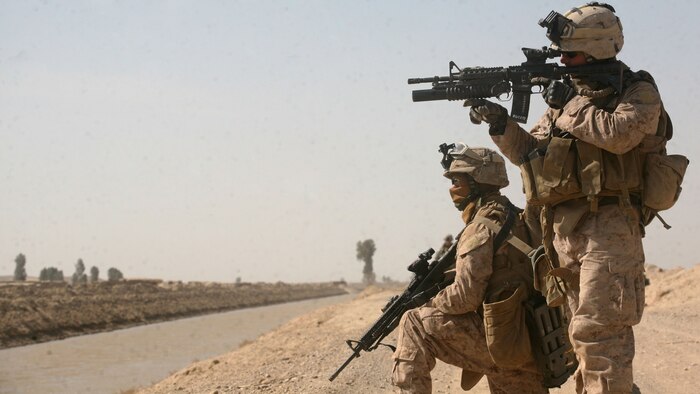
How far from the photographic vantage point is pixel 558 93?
4594mm

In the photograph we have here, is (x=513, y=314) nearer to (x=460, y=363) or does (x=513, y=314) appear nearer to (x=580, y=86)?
(x=460, y=363)

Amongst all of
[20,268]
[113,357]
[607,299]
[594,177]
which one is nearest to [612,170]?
[594,177]

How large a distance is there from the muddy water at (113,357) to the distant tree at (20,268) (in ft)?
206

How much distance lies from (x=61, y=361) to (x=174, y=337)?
22.4 ft

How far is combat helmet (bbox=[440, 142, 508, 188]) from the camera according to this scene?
6000 millimetres

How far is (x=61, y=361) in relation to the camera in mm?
19938

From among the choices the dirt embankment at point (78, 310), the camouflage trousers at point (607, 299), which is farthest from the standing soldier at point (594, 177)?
the dirt embankment at point (78, 310)

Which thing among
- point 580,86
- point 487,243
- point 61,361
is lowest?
point 61,361

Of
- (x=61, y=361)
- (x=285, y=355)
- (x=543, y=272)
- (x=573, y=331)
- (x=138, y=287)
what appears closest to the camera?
(x=573, y=331)

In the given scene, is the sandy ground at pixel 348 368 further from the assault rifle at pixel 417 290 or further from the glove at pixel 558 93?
the glove at pixel 558 93

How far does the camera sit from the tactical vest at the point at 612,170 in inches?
174

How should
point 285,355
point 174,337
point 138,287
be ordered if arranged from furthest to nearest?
point 138,287, point 174,337, point 285,355

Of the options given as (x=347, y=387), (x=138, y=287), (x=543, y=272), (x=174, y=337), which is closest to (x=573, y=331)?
(x=543, y=272)

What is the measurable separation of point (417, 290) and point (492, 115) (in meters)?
2.00
